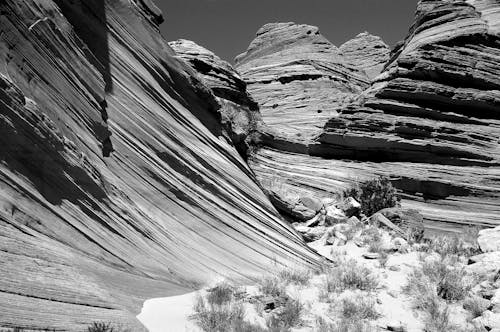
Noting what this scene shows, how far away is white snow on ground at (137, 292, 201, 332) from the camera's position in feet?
21.7

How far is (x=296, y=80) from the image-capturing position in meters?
28.7

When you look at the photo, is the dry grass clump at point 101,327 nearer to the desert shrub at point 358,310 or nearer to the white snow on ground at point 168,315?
the white snow on ground at point 168,315

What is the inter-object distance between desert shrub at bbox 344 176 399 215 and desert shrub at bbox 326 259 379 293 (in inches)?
301

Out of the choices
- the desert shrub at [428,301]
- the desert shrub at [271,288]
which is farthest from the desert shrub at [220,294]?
the desert shrub at [428,301]

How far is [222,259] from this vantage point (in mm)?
9812

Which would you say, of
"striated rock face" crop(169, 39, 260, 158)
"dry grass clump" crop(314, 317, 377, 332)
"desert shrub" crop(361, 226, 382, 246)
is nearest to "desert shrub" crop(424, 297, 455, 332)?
"dry grass clump" crop(314, 317, 377, 332)

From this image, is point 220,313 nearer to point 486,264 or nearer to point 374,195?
point 486,264

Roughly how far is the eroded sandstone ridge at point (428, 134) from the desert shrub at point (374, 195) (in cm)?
81

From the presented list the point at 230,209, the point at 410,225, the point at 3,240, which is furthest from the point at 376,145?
the point at 3,240

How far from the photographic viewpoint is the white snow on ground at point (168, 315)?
260 inches

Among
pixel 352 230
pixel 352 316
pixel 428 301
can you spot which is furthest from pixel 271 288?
pixel 352 230

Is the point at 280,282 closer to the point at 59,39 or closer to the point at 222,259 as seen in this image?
the point at 222,259

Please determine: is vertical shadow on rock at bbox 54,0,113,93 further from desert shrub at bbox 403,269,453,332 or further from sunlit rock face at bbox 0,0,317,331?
desert shrub at bbox 403,269,453,332

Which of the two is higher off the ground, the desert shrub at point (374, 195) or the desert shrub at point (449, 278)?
the desert shrub at point (374, 195)
